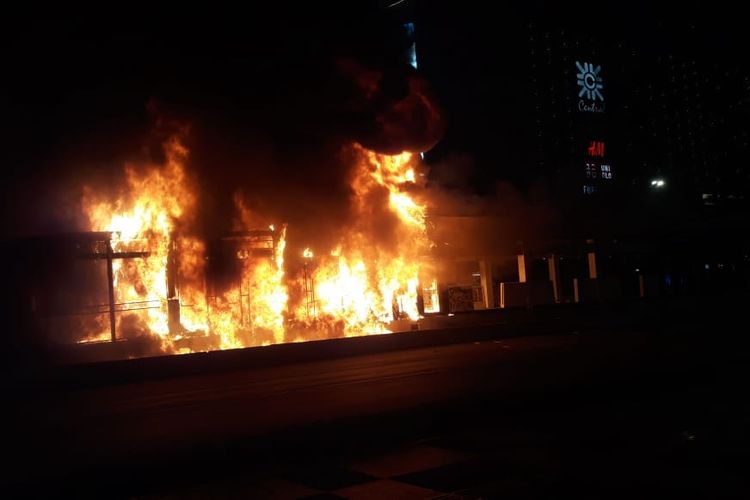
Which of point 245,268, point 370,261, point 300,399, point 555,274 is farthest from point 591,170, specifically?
point 300,399

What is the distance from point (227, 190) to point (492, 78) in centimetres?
3269

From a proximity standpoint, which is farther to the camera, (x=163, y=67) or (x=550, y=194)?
(x=550, y=194)

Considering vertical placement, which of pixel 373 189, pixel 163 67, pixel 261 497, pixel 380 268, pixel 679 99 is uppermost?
pixel 679 99

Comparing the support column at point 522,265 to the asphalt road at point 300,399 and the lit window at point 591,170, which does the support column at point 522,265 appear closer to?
the asphalt road at point 300,399

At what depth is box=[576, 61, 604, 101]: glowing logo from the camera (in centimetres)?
5638

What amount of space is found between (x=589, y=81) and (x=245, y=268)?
41476mm

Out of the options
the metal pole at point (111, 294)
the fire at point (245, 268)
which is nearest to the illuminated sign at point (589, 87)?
the fire at point (245, 268)

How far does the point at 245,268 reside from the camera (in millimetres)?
23922

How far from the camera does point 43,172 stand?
2386cm

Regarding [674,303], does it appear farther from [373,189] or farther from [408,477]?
[408,477]

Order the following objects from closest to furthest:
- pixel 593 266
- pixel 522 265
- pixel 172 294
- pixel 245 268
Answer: pixel 172 294, pixel 245 268, pixel 522 265, pixel 593 266

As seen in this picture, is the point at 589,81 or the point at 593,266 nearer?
the point at 593,266

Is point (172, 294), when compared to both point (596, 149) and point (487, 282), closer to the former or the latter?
point (487, 282)

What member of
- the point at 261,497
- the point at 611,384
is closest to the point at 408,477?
the point at 261,497
